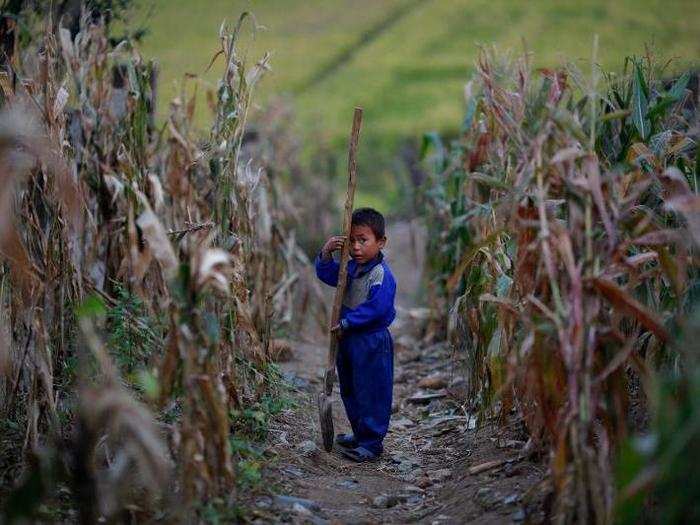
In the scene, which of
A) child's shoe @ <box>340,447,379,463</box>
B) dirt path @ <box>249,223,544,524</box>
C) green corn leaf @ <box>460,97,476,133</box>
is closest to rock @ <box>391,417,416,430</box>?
dirt path @ <box>249,223,544,524</box>

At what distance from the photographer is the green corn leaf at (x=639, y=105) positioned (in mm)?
3707

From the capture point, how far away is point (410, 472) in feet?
13.3

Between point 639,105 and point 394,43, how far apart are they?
24960mm

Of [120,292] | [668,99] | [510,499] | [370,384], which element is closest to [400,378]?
[370,384]

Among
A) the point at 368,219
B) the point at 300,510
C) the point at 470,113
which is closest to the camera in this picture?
the point at 300,510

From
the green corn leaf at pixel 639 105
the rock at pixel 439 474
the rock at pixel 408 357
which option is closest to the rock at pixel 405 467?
the rock at pixel 439 474

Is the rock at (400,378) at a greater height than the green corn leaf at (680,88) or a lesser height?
lesser

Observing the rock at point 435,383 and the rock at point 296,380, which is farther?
the rock at point 435,383

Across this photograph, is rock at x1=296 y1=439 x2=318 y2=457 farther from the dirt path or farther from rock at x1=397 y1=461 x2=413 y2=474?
→ rock at x1=397 y1=461 x2=413 y2=474

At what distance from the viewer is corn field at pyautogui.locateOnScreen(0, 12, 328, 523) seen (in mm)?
2568

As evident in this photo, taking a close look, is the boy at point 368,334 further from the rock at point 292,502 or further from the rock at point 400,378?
Result: the rock at point 400,378

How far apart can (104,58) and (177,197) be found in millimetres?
904

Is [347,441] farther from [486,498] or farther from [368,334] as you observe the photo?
[486,498]

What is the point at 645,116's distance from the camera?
3701 millimetres
